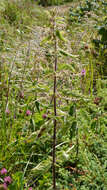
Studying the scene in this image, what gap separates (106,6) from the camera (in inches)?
208

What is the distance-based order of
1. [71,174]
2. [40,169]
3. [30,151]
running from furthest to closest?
[30,151] < [71,174] < [40,169]

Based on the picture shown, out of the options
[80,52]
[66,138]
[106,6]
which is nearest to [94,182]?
[66,138]

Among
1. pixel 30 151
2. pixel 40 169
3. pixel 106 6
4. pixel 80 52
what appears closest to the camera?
pixel 40 169

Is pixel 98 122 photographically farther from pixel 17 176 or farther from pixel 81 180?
pixel 17 176

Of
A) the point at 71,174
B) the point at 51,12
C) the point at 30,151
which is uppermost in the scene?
the point at 51,12

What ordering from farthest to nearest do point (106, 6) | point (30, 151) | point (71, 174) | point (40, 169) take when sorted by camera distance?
point (106, 6) < point (30, 151) < point (71, 174) < point (40, 169)

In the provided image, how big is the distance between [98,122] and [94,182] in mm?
648

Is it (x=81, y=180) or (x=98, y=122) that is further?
(x=98, y=122)

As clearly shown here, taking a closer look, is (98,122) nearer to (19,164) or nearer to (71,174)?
(71,174)

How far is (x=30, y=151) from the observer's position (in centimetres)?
186

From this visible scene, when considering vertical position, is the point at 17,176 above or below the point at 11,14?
below

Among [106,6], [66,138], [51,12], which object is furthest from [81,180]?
[106,6]

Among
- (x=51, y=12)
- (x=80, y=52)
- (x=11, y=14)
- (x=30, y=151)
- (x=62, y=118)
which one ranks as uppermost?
(x=11, y=14)

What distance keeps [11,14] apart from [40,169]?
17.5 feet
